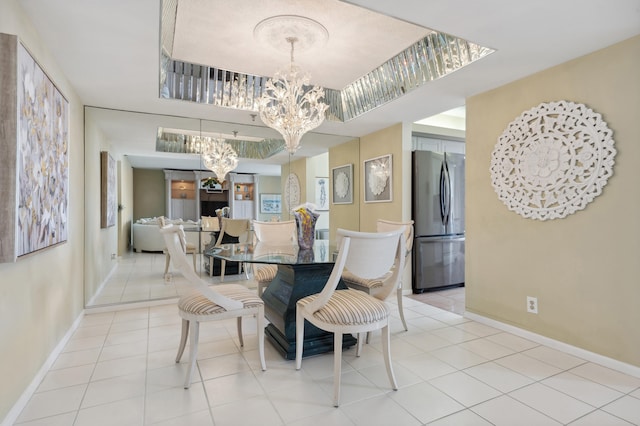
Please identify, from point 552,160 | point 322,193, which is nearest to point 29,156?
point 552,160

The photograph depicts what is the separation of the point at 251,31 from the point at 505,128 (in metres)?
2.33

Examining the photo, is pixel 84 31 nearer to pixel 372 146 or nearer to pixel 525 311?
pixel 372 146

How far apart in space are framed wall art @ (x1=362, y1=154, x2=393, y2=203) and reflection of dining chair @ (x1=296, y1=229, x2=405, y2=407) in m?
2.48

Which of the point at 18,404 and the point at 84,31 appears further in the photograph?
the point at 84,31

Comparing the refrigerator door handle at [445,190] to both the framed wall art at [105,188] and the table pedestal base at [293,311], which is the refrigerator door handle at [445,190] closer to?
the table pedestal base at [293,311]

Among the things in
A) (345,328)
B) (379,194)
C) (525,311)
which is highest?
(379,194)

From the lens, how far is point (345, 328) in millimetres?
1857

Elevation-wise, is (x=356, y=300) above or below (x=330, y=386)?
above

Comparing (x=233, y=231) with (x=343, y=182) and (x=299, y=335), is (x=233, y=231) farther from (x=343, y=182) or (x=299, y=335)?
(x=299, y=335)

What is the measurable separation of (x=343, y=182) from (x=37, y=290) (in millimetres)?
3829

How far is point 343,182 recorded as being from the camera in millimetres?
5043

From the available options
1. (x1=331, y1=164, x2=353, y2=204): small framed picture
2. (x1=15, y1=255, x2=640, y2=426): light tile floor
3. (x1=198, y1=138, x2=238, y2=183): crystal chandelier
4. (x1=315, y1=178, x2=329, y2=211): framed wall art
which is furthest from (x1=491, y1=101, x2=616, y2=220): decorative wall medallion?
(x1=198, y1=138, x2=238, y2=183): crystal chandelier

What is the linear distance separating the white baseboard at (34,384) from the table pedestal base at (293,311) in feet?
4.84

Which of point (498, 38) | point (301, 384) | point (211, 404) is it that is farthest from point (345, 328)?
point (498, 38)
